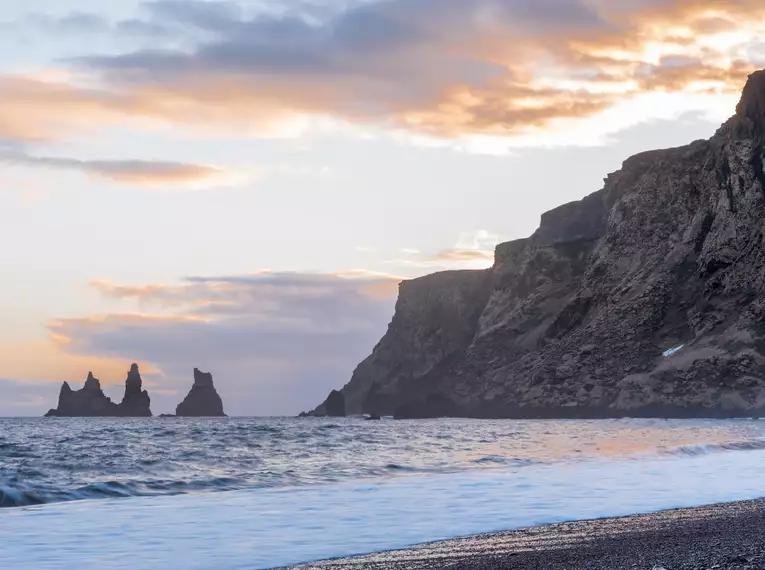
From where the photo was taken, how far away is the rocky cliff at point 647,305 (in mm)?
129000

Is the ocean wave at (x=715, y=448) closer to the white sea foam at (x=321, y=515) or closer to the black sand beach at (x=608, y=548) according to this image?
the white sea foam at (x=321, y=515)

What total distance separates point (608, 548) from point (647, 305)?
5558 inches

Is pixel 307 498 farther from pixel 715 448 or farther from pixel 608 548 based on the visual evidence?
pixel 715 448

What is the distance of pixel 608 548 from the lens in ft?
38.2

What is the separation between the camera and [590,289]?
16375 centimetres

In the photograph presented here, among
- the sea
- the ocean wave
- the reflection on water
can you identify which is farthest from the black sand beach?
the ocean wave

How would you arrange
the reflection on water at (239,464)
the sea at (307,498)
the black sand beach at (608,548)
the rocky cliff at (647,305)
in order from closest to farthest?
1. the black sand beach at (608,548)
2. the sea at (307,498)
3. the reflection on water at (239,464)
4. the rocky cliff at (647,305)

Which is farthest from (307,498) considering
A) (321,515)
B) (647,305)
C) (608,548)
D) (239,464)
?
(647,305)

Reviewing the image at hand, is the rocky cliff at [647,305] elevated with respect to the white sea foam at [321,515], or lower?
elevated

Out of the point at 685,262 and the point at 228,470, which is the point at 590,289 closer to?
the point at 685,262

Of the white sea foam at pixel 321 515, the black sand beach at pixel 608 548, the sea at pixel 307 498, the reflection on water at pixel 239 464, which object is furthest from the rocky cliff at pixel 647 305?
the black sand beach at pixel 608 548

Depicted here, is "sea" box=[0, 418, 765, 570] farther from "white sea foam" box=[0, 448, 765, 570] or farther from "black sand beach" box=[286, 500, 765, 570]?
"black sand beach" box=[286, 500, 765, 570]

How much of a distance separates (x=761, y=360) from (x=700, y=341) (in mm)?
12728

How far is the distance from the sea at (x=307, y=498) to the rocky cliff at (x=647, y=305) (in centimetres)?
9452
